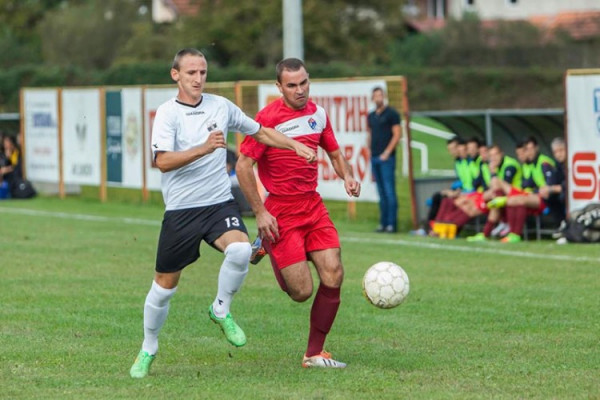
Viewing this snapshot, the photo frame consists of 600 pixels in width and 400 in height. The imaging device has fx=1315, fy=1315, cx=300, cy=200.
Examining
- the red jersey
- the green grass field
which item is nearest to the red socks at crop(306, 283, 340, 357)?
the green grass field

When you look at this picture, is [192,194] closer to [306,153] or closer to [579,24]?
[306,153]

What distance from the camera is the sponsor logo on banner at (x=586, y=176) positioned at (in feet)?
56.6

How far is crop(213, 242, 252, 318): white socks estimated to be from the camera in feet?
27.8

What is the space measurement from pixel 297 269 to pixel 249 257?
0.47 metres

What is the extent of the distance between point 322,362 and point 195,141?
1.73 metres

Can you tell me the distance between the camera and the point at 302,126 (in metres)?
9.08

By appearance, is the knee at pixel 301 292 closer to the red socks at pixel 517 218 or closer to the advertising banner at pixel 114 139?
the red socks at pixel 517 218

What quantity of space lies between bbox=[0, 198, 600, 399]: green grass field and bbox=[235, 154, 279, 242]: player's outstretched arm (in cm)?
92

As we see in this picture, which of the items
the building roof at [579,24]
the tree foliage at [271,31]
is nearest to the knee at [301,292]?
the tree foliage at [271,31]

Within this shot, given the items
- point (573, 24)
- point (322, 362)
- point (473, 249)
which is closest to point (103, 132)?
point (473, 249)

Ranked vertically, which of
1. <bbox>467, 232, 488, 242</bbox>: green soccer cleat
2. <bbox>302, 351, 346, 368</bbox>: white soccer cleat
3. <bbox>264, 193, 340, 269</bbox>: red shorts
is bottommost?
<bbox>302, 351, 346, 368</bbox>: white soccer cleat

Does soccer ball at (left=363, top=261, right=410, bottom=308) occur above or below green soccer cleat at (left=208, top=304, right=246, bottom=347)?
above

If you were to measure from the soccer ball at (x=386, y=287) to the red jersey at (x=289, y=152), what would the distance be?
0.76 metres

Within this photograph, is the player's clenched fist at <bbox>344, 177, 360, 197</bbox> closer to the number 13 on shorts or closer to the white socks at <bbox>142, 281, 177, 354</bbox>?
the number 13 on shorts
